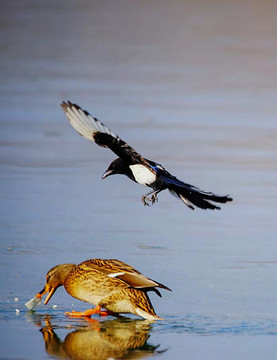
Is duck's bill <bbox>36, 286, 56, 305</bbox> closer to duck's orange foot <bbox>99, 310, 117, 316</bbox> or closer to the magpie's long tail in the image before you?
duck's orange foot <bbox>99, 310, 117, 316</bbox>

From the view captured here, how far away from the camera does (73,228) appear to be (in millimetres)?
8383

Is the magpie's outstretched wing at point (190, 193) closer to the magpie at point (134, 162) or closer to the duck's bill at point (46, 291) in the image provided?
the magpie at point (134, 162)

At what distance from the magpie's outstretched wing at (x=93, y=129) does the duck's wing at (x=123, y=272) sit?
0.96 metres

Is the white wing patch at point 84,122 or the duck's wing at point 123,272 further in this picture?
the white wing patch at point 84,122

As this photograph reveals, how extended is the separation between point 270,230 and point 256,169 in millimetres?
2495

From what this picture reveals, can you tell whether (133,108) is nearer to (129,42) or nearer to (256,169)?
(256,169)

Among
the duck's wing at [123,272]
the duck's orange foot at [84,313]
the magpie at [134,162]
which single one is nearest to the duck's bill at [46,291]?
the duck's orange foot at [84,313]

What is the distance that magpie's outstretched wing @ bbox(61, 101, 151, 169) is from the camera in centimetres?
698

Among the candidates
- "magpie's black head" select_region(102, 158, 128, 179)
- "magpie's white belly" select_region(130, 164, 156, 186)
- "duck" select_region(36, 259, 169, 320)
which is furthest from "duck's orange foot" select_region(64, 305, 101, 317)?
"magpie's black head" select_region(102, 158, 128, 179)

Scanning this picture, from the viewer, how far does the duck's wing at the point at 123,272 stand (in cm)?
617

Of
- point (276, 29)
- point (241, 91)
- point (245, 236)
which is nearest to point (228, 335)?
point (245, 236)

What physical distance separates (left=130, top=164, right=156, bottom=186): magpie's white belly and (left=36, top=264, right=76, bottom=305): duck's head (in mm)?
1017

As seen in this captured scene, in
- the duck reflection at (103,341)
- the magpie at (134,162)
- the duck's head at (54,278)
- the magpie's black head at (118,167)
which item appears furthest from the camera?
the magpie's black head at (118,167)

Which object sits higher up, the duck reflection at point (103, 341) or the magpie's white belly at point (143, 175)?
the magpie's white belly at point (143, 175)
